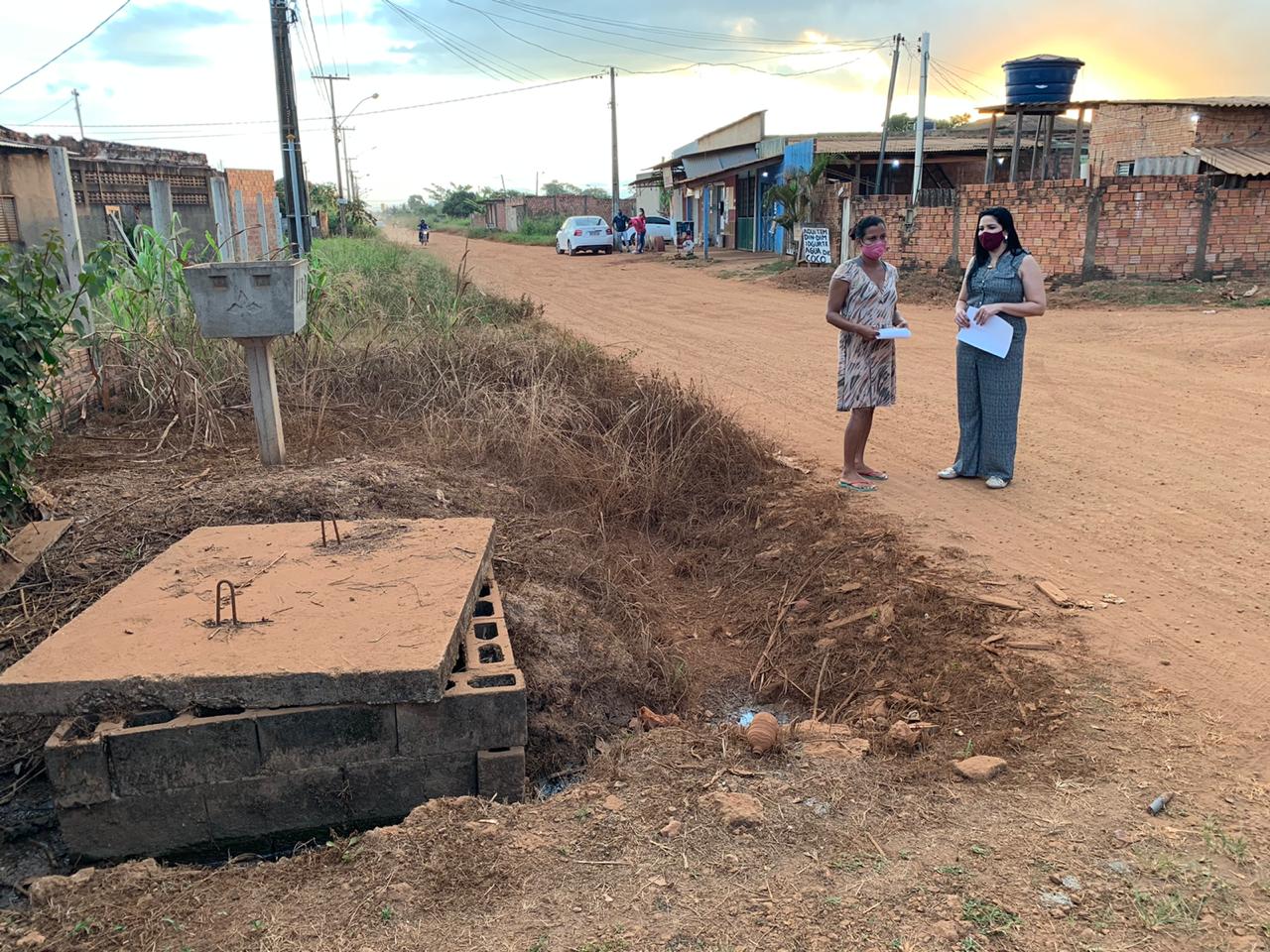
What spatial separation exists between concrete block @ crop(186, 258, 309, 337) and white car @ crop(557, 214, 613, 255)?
92.9 ft

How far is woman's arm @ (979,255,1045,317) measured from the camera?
16.9 feet

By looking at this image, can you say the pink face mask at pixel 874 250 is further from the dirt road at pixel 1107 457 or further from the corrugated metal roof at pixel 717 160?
the corrugated metal roof at pixel 717 160

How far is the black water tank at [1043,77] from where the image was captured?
16.9 m

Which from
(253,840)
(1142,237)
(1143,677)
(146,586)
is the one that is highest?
(1142,237)

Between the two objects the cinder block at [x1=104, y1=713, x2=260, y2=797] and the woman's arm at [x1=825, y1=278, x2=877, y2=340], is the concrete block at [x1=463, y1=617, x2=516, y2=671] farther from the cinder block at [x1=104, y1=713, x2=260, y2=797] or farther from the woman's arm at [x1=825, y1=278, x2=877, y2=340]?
the woman's arm at [x1=825, y1=278, x2=877, y2=340]

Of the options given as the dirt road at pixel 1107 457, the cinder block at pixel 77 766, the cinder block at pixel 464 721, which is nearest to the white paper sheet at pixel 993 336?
the dirt road at pixel 1107 457

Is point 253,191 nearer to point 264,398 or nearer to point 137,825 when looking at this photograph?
point 264,398

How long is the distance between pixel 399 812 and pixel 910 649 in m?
2.15

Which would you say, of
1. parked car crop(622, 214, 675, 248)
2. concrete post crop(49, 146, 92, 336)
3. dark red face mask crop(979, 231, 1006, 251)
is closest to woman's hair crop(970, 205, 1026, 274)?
dark red face mask crop(979, 231, 1006, 251)

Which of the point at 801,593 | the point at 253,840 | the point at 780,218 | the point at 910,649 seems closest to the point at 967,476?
the point at 801,593

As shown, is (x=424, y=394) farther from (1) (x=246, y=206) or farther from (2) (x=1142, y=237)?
(1) (x=246, y=206)

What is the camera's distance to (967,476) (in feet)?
18.9

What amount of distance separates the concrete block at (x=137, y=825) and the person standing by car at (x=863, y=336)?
397 centimetres

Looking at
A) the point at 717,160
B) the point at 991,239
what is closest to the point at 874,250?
the point at 991,239
